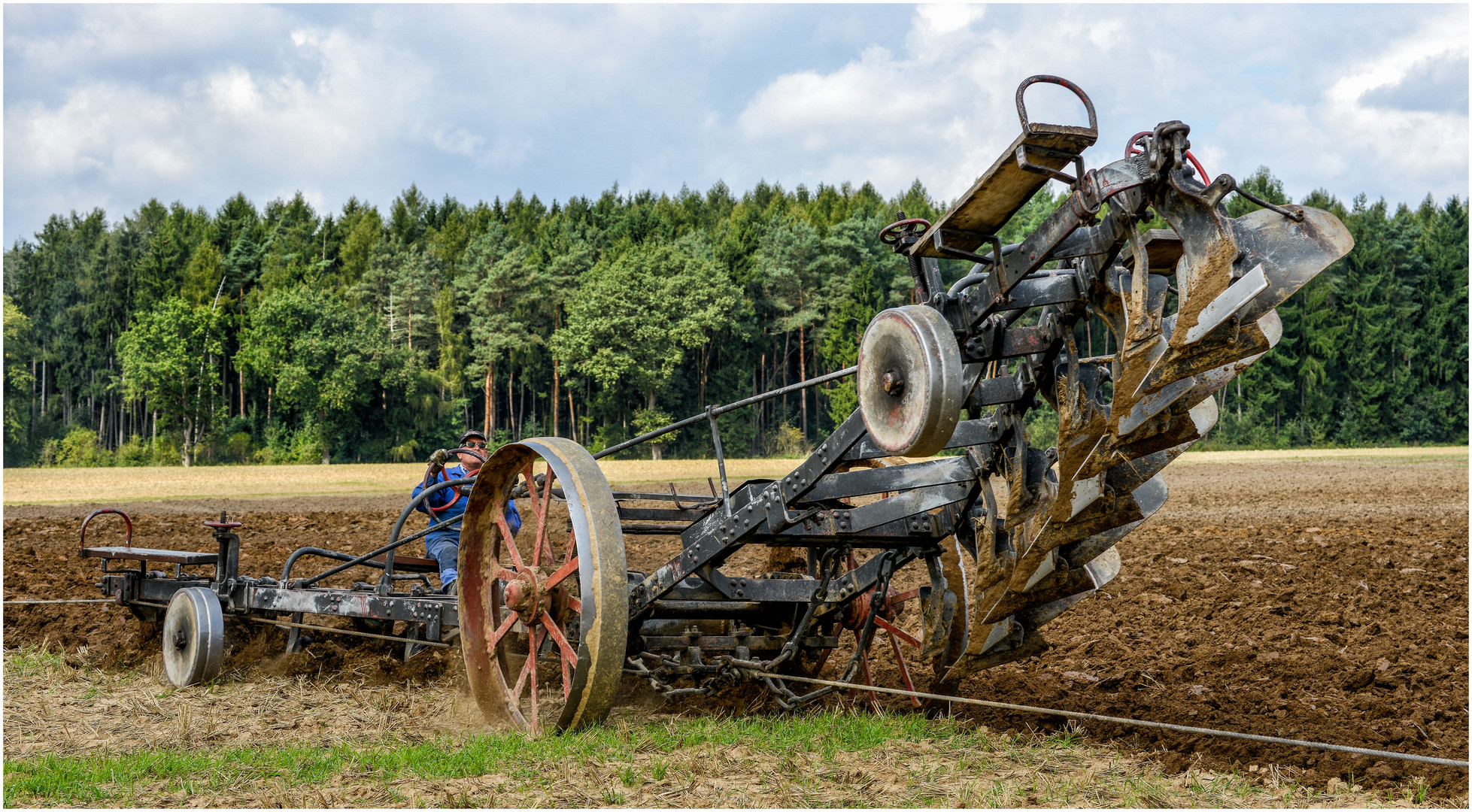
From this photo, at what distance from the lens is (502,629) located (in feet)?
21.1

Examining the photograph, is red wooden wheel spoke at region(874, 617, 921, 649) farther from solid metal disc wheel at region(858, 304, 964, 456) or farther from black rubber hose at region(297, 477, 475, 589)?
black rubber hose at region(297, 477, 475, 589)

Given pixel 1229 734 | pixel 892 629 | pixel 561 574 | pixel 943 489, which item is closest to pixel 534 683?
pixel 561 574

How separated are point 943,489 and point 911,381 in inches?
53.3

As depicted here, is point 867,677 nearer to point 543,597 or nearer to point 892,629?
point 892,629

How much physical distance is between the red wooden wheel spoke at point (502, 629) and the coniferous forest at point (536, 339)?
53083 mm

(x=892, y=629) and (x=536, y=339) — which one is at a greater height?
(x=536, y=339)

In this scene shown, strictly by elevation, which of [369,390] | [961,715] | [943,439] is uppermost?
[369,390]

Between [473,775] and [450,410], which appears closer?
[473,775]

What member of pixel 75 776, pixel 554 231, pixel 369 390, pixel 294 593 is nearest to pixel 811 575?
pixel 294 593

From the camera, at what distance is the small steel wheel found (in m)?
7.70

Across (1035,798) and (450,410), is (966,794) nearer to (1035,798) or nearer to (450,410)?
(1035,798)

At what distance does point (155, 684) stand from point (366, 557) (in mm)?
1989

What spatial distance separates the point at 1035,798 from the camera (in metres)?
5.03

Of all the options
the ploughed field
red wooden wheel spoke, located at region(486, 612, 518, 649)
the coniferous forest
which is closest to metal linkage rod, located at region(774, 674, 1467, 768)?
the ploughed field
